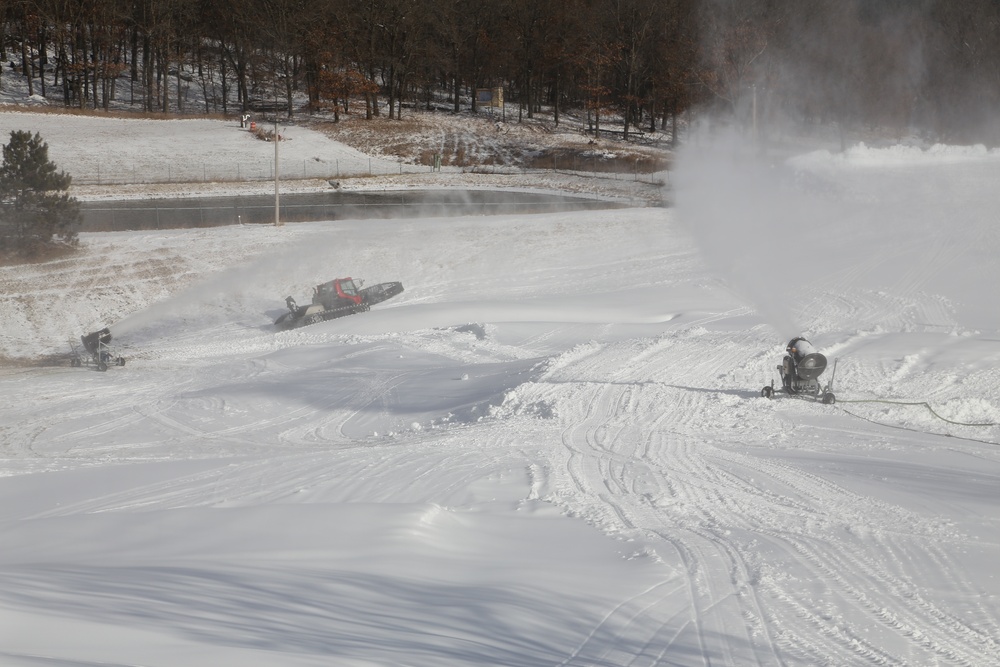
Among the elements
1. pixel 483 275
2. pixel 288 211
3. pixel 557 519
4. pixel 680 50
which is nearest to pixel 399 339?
pixel 483 275

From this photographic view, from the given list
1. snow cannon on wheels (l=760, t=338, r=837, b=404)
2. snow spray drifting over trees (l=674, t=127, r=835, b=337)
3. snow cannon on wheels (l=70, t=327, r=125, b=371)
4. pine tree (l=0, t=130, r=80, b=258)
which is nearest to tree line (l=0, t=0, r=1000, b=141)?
snow spray drifting over trees (l=674, t=127, r=835, b=337)

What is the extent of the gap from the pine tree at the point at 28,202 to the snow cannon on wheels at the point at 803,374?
29205 mm

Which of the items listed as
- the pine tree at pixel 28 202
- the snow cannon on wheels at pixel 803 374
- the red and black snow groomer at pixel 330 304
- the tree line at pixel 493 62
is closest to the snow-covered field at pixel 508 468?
the snow cannon on wheels at pixel 803 374

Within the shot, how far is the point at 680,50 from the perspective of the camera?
56.1 metres

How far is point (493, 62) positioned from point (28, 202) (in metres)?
54.5

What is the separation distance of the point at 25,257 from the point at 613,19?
48616mm

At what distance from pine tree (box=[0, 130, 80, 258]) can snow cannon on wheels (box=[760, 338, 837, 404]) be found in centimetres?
2921

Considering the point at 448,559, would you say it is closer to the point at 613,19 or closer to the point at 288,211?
the point at 288,211

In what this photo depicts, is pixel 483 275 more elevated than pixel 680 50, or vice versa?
pixel 680 50

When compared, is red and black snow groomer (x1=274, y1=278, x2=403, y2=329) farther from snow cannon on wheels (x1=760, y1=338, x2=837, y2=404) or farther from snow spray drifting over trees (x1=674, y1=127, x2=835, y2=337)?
snow cannon on wheels (x1=760, y1=338, x2=837, y2=404)

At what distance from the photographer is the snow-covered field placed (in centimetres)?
763

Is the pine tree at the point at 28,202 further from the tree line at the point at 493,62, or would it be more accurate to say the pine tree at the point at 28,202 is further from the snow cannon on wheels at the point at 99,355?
the tree line at the point at 493,62

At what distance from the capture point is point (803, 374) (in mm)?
16594

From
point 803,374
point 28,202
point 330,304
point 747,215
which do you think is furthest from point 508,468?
point 747,215
